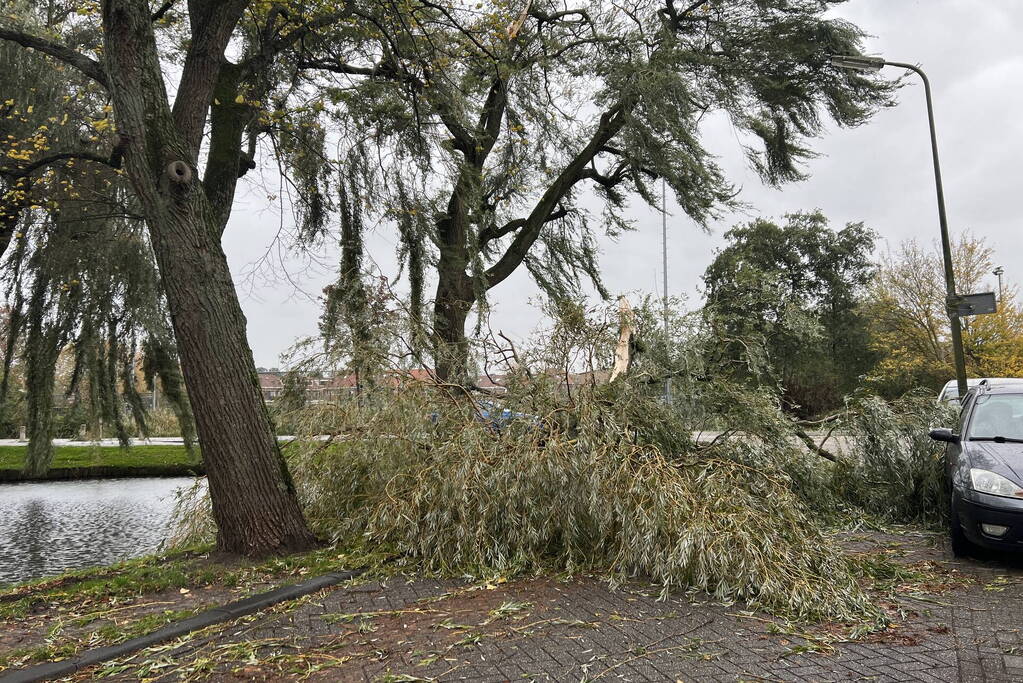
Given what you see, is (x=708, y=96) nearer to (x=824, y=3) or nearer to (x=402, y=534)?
(x=824, y=3)

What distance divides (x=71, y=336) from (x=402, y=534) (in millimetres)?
6491

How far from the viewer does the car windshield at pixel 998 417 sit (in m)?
6.09

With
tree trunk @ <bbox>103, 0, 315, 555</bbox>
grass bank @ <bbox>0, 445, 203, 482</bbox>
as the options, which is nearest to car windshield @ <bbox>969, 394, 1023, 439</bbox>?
tree trunk @ <bbox>103, 0, 315, 555</bbox>

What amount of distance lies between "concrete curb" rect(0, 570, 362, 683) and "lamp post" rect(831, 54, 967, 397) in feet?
35.3

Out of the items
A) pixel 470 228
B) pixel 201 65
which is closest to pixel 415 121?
pixel 470 228

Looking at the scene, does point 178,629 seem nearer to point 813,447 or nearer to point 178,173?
point 178,173

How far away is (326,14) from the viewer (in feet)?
28.6

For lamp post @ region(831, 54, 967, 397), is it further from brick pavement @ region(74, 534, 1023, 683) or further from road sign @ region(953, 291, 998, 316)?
brick pavement @ region(74, 534, 1023, 683)

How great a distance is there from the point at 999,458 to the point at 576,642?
3943 mm

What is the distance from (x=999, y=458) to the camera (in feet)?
18.4

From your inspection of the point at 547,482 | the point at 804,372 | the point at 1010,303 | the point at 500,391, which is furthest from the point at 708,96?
the point at 804,372

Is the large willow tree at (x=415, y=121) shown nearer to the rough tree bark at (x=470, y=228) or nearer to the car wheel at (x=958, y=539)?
the rough tree bark at (x=470, y=228)

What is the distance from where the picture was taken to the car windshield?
6.09 metres

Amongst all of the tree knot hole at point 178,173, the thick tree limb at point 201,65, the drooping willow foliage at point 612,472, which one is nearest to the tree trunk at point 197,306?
the tree knot hole at point 178,173
